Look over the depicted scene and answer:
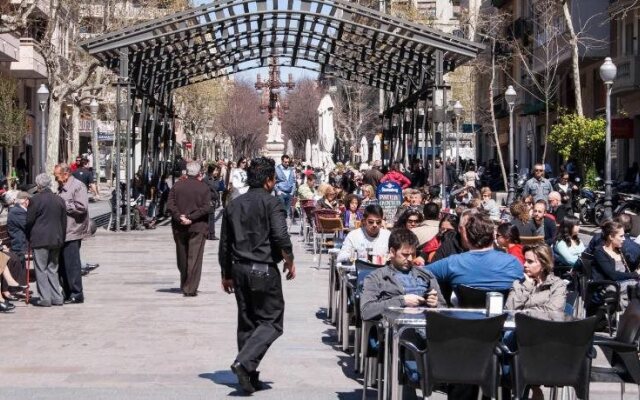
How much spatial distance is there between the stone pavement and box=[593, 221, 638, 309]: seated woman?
2773 millimetres

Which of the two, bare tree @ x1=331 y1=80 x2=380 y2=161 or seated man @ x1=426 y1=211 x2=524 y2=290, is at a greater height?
bare tree @ x1=331 y1=80 x2=380 y2=161

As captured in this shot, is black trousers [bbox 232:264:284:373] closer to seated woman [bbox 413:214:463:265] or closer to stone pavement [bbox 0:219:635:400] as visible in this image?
stone pavement [bbox 0:219:635:400]

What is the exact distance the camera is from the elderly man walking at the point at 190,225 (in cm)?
1795

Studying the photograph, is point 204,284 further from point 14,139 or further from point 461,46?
point 14,139

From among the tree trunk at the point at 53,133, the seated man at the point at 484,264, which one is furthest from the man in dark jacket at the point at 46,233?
the tree trunk at the point at 53,133

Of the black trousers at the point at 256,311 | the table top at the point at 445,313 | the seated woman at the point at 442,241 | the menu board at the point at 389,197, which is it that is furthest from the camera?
the menu board at the point at 389,197

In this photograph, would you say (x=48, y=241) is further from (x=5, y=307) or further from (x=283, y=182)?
(x=283, y=182)

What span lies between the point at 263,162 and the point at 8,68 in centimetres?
4903

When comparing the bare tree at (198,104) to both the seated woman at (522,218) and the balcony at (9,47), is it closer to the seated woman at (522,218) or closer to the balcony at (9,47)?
the balcony at (9,47)

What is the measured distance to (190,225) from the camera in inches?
707

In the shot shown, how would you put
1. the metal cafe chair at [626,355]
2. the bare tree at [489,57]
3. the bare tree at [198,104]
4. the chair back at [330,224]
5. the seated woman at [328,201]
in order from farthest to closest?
the bare tree at [198,104] < the bare tree at [489,57] < the seated woman at [328,201] < the chair back at [330,224] < the metal cafe chair at [626,355]

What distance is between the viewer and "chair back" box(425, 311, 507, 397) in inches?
320

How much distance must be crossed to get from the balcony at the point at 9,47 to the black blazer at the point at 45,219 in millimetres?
35501

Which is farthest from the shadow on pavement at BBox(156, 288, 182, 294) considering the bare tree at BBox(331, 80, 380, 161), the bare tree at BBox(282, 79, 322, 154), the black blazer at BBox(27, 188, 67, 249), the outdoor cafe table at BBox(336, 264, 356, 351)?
the bare tree at BBox(282, 79, 322, 154)
